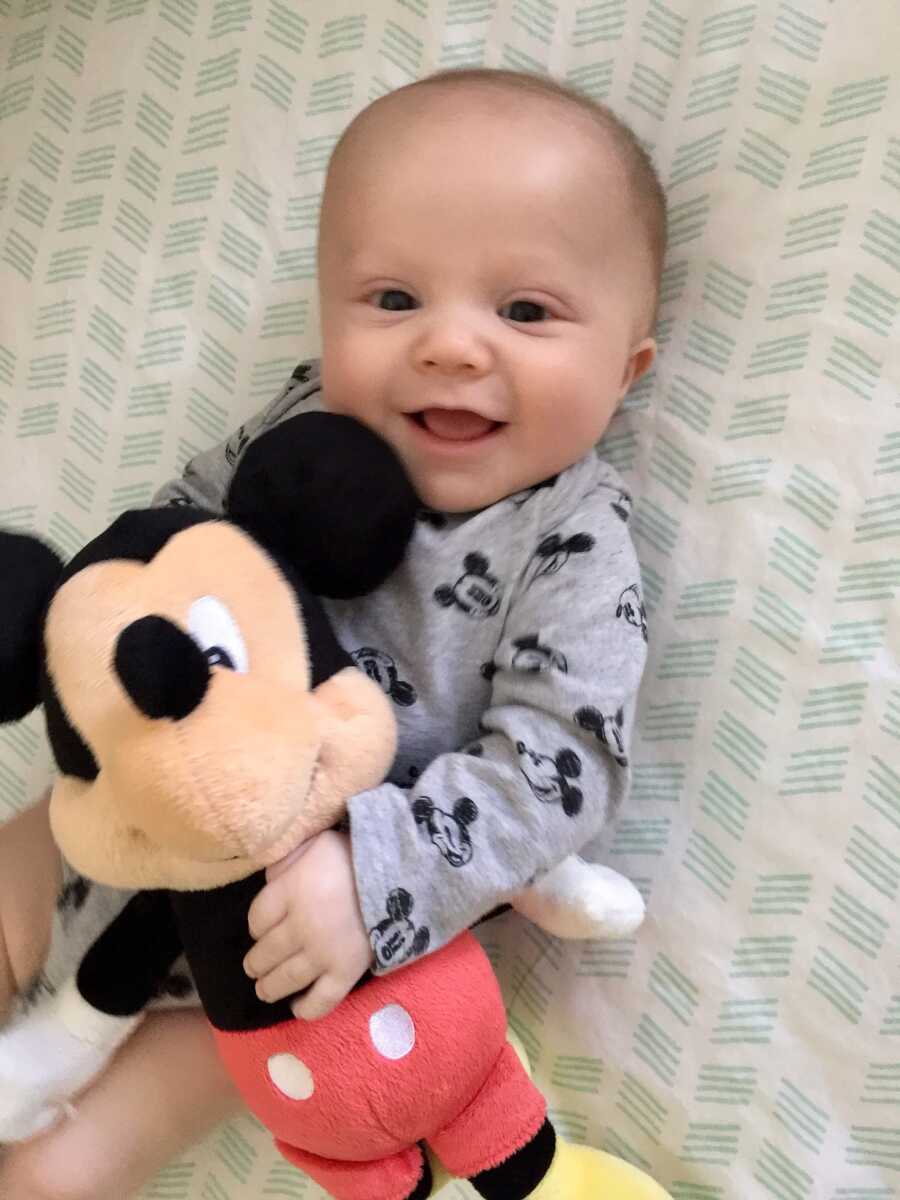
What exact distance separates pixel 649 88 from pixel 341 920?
0.70 metres

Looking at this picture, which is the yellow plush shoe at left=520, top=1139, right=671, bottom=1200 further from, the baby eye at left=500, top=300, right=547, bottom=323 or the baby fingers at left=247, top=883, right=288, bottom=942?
the baby eye at left=500, top=300, right=547, bottom=323

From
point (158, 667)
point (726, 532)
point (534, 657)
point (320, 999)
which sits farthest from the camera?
point (726, 532)

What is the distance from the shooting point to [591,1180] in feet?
2.41

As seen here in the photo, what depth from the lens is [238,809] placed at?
0.52 metres

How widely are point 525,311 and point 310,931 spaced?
44cm

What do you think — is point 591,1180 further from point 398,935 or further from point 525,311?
point 525,311

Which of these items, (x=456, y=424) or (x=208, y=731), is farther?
(x=456, y=424)

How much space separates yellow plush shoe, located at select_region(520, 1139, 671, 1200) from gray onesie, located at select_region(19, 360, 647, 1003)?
0.19 m

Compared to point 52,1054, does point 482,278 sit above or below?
above

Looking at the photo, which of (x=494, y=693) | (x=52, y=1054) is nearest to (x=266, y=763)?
(x=494, y=693)

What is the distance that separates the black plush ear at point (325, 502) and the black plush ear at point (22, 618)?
0.38ft

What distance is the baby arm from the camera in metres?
0.64

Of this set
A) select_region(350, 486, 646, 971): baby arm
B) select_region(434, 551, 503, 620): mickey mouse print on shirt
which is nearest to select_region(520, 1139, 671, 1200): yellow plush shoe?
select_region(350, 486, 646, 971): baby arm

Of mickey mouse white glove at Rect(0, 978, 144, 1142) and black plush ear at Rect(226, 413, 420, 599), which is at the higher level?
black plush ear at Rect(226, 413, 420, 599)
